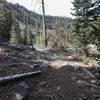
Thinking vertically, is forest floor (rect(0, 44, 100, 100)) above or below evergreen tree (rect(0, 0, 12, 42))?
below

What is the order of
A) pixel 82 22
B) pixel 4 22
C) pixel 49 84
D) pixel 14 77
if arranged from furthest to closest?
1. pixel 4 22
2. pixel 82 22
3. pixel 49 84
4. pixel 14 77

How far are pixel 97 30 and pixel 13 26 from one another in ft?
127

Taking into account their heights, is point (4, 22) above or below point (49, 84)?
above

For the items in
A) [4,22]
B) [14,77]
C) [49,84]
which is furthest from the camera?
[4,22]

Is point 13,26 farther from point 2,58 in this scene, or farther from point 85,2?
point 2,58

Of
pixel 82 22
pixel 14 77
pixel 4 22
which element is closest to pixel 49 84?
pixel 14 77

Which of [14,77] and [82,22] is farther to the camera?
[82,22]

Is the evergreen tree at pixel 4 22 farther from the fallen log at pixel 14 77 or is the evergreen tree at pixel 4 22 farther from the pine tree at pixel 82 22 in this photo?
the fallen log at pixel 14 77

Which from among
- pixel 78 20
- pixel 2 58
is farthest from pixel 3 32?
pixel 2 58

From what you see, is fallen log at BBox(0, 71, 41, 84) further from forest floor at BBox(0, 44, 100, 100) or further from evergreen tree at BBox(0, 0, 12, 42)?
evergreen tree at BBox(0, 0, 12, 42)

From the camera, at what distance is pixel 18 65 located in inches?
487

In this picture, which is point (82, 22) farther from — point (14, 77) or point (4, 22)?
point (4, 22)

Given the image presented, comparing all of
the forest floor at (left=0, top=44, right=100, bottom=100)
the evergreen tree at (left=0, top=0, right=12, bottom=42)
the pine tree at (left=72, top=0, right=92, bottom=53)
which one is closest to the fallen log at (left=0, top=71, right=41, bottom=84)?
the forest floor at (left=0, top=44, right=100, bottom=100)

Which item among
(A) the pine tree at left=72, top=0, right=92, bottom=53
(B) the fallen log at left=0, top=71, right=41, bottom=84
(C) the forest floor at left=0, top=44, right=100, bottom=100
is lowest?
(C) the forest floor at left=0, top=44, right=100, bottom=100
